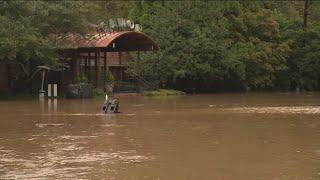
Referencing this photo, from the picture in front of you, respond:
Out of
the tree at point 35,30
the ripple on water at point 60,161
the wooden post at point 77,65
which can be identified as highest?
the tree at point 35,30

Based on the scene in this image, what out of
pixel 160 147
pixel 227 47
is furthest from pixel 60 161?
pixel 227 47

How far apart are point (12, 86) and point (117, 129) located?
25.2 m

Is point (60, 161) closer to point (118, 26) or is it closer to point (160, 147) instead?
point (160, 147)

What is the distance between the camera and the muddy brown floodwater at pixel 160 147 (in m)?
11.8

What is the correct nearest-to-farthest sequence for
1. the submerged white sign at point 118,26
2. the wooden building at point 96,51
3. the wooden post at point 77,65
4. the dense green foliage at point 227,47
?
the wooden building at point 96,51 < the submerged white sign at point 118,26 < the wooden post at point 77,65 < the dense green foliage at point 227,47

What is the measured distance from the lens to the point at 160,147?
15484 millimetres

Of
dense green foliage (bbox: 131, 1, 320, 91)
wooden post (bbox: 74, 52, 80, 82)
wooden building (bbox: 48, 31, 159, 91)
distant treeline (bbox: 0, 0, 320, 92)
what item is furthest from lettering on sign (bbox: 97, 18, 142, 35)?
dense green foliage (bbox: 131, 1, 320, 91)

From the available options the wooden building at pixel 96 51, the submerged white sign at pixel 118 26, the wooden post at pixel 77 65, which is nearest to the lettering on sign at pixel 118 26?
the submerged white sign at pixel 118 26

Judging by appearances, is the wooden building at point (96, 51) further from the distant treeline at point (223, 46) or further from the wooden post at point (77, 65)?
the distant treeline at point (223, 46)

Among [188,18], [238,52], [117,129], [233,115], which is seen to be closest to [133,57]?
[188,18]

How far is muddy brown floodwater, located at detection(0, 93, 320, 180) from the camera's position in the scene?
11.8 metres

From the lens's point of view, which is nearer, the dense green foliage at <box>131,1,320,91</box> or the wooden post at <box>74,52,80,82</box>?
the wooden post at <box>74,52,80,82</box>

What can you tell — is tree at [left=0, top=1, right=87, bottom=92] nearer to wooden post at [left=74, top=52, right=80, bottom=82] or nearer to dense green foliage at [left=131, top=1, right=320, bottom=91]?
wooden post at [left=74, top=52, right=80, bottom=82]

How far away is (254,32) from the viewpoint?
5922cm
